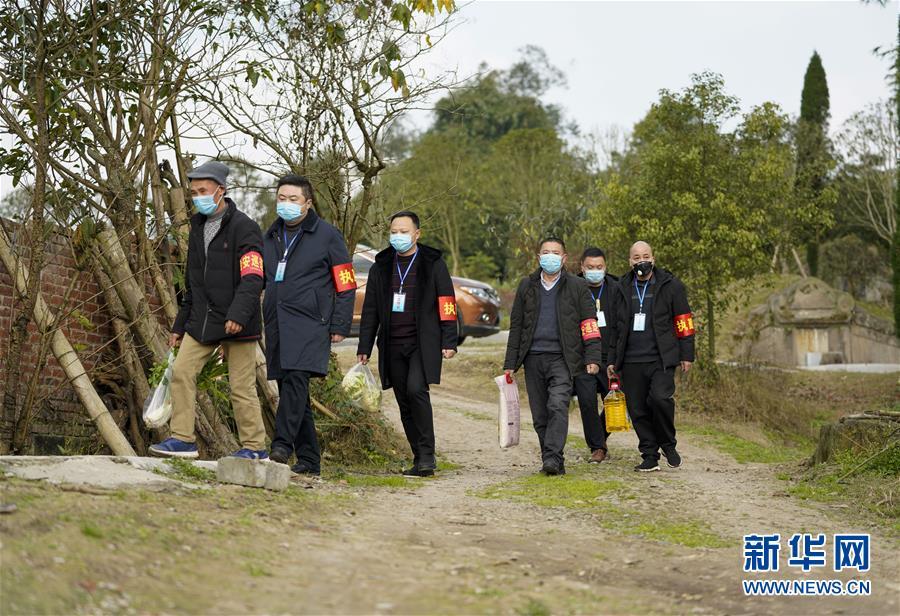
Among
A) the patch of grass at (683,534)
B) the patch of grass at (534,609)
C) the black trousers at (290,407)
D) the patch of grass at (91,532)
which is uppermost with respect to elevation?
the black trousers at (290,407)

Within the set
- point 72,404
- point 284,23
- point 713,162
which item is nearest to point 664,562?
point 72,404

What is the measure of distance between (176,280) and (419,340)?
2.27 meters

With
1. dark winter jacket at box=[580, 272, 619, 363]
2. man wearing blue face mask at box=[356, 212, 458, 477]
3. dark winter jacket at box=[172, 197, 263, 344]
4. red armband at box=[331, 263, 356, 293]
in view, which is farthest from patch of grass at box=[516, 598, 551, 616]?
dark winter jacket at box=[580, 272, 619, 363]

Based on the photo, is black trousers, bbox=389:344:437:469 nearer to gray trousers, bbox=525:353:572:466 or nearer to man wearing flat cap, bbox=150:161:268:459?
gray trousers, bbox=525:353:572:466

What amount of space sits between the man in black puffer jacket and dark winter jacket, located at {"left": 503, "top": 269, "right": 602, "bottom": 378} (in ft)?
2.43

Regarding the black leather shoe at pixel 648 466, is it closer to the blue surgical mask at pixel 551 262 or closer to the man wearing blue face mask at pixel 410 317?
the blue surgical mask at pixel 551 262

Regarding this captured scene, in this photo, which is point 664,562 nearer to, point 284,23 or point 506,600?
point 506,600

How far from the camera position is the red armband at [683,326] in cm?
1036

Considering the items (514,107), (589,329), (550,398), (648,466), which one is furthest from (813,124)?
(550,398)

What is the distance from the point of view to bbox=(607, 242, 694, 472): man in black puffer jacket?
10.4 metres

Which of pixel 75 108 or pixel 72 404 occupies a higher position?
pixel 75 108

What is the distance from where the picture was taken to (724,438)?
16.2 meters

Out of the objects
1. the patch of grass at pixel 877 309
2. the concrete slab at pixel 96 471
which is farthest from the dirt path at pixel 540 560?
the patch of grass at pixel 877 309

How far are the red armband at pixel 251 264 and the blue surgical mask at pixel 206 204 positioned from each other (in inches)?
14.7
